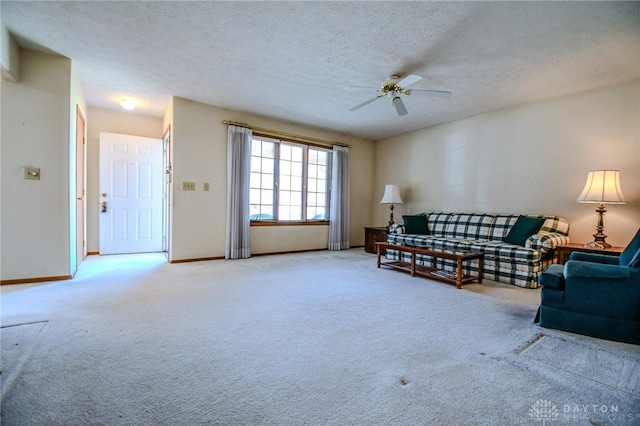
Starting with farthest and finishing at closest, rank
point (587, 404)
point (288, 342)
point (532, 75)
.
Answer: point (532, 75), point (288, 342), point (587, 404)

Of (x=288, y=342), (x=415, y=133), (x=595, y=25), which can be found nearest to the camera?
(x=288, y=342)

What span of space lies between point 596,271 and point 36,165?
5395 millimetres

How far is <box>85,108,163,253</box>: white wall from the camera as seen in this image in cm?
512

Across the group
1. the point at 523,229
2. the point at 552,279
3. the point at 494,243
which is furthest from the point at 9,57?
the point at 523,229

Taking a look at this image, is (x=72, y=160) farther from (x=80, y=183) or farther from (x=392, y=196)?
(x=392, y=196)

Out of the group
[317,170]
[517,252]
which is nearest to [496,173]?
[517,252]

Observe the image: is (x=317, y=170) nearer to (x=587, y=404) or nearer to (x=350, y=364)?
(x=350, y=364)

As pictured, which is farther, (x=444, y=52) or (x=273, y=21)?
(x=444, y=52)

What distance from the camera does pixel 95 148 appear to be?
516cm

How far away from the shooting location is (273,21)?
2.55 meters

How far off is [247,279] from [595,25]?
13.8 ft

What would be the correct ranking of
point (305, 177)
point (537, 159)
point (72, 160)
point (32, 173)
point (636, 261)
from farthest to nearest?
point (305, 177) → point (537, 159) → point (72, 160) → point (32, 173) → point (636, 261)

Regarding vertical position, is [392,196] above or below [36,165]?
below

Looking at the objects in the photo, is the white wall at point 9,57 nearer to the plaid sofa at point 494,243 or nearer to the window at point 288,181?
the window at point 288,181
